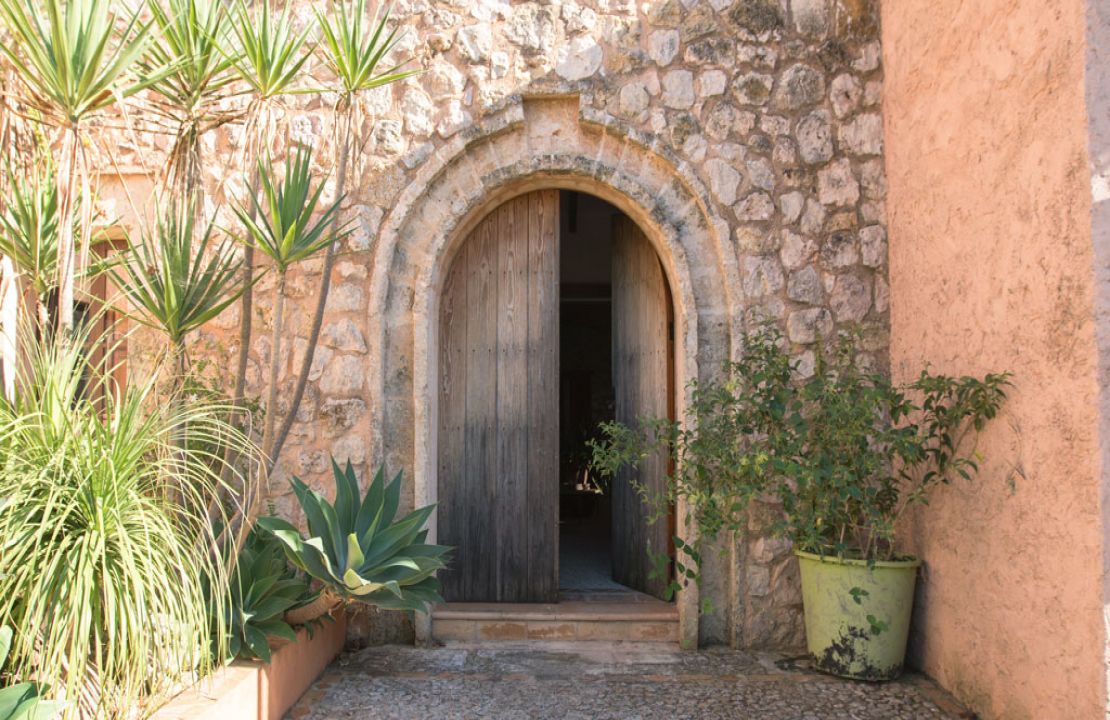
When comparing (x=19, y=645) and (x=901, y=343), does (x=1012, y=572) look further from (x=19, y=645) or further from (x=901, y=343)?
(x=19, y=645)

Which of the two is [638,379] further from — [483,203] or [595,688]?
[595,688]

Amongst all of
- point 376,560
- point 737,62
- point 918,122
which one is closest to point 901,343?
point 918,122

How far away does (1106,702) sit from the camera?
8.07 ft

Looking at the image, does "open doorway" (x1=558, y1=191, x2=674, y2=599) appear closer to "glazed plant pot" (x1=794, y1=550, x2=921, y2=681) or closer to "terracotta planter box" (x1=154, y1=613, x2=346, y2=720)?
"glazed plant pot" (x1=794, y1=550, x2=921, y2=681)

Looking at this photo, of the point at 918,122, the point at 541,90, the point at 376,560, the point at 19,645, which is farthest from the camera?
the point at 541,90

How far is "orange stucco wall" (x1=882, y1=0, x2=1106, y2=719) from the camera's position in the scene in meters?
2.62

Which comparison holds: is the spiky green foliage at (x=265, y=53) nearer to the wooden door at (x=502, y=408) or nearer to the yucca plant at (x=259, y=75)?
the yucca plant at (x=259, y=75)

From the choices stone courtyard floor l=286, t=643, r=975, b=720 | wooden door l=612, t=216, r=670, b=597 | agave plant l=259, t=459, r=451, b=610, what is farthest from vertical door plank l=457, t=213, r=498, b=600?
agave plant l=259, t=459, r=451, b=610

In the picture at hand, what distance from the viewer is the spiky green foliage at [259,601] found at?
3.06 metres

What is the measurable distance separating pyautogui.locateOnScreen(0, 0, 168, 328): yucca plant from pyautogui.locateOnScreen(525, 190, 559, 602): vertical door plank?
7.11ft

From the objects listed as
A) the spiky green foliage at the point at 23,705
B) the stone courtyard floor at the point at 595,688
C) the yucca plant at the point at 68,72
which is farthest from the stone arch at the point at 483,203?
the spiky green foliage at the point at 23,705

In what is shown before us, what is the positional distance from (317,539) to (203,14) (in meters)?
2.10

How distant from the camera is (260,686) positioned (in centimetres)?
297

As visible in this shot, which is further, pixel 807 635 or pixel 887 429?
pixel 807 635
